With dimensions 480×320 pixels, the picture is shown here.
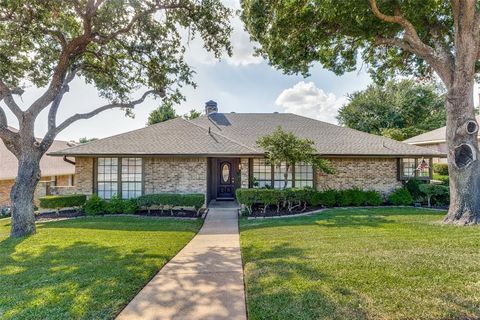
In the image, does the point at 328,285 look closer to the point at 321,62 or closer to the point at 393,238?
the point at 393,238

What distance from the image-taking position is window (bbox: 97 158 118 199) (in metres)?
13.2

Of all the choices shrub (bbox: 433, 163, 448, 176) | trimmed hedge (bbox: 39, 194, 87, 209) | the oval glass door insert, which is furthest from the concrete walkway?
shrub (bbox: 433, 163, 448, 176)

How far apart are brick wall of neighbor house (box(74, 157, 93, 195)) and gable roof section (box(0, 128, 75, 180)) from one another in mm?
6453

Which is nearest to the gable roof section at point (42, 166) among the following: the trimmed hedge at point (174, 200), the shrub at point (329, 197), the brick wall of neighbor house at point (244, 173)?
the trimmed hedge at point (174, 200)

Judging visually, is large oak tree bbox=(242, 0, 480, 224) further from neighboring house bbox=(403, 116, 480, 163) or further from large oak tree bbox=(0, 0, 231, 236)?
neighboring house bbox=(403, 116, 480, 163)

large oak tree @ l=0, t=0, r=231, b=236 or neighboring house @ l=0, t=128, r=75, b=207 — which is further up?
large oak tree @ l=0, t=0, r=231, b=236

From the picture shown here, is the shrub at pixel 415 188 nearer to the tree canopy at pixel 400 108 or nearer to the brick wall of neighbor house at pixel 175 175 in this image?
the brick wall of neighbor house at pixel 175 175

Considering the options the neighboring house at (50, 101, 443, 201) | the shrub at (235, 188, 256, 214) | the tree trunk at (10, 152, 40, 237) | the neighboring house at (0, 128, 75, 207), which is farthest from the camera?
the neighboring house at (0, 128, 75, 207)

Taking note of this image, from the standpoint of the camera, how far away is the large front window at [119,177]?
43.0 ft

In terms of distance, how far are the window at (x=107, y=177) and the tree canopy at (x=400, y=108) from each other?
29660 mm

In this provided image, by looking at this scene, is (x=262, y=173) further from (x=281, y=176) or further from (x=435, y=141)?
(x=435, y=141)

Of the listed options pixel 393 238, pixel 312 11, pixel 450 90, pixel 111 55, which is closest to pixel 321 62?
pixel 312 11

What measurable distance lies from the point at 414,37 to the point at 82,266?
1091 cm

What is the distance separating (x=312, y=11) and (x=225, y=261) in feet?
A: 27.2
